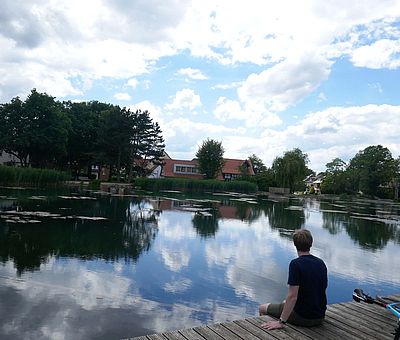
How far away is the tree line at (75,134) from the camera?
43406mm

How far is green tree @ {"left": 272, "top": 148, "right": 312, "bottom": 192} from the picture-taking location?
5656 centimetres

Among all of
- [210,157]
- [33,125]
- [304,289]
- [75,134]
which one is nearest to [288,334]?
[304,289]

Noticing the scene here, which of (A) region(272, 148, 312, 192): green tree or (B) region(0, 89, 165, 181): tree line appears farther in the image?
(A) region(272, 148, 312, 192): green tree

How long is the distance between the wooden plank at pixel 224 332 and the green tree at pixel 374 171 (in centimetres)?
7054

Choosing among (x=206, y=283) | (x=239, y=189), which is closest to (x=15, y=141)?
(x=239, y=189)

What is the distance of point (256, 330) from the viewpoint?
3.85m

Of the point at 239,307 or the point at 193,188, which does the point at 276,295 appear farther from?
the point at 193,188

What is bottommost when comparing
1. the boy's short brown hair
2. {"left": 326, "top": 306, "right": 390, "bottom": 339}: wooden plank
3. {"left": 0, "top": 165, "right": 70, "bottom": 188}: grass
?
{"left": 326, "top": 306, "right": 390, "bottom": 339}: wooden plank

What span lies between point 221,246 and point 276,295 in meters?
4.52

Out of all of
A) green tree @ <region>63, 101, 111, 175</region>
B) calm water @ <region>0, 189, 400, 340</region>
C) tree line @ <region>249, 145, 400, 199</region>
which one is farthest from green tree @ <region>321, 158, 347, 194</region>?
calm water @ <region>0, 189, 400, 340</region>

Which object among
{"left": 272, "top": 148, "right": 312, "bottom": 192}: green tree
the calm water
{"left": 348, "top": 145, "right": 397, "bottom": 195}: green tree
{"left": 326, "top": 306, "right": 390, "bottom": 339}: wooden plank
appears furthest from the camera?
{"left": 348, "top": 145, "right": 397, "bottom": 195}: green tree

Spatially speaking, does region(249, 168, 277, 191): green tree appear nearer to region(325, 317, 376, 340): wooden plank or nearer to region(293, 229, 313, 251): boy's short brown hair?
region(325, 317, 376, 340): wooden plank

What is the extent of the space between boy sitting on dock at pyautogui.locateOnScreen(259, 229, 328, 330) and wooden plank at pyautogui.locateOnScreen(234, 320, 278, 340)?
100 mm

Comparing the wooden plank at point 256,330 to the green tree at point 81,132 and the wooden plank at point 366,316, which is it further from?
the green tree at point 81,132
